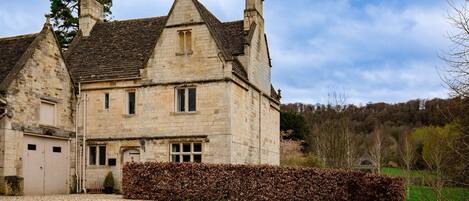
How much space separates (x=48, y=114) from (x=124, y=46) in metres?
6.05

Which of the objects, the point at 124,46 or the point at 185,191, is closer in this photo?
the point at 185,191

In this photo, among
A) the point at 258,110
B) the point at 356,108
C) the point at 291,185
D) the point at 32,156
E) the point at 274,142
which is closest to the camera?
the point at 291,185

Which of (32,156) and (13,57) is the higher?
(13,57)

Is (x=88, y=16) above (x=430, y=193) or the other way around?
above

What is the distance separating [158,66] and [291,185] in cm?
1028

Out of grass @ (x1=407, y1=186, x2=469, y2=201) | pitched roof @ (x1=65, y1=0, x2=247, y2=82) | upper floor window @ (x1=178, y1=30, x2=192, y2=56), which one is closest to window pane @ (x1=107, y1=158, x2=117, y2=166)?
pitched roof @ (x1=65, y1=0, x2=247, y2=82)

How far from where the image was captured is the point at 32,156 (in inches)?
1052

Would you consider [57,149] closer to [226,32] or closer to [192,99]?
[192,99]

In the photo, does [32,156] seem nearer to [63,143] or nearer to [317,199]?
[63,143]

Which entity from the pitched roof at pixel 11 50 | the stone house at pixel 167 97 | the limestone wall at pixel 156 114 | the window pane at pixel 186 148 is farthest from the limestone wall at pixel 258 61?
the pitched roof at pixel 11 50

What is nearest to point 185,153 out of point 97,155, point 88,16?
point 97,155

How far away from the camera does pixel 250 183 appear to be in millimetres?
21594

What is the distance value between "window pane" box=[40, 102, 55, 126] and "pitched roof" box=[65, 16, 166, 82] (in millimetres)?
2541

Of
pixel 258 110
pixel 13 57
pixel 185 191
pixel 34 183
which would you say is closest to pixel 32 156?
pixel 34 183
